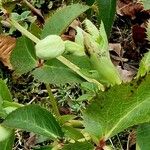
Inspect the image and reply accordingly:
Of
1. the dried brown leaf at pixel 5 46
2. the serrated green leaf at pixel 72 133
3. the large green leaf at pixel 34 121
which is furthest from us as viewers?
the dried brown leaf at pixel 5 46

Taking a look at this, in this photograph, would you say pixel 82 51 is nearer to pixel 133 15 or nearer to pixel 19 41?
pixel 19 41

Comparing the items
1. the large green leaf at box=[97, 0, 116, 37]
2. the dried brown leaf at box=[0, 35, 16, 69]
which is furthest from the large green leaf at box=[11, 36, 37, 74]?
the dried brown leaf at box=[0, 35, 16, 69]

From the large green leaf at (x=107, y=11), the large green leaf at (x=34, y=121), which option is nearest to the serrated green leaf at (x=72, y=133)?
the large green leaf at (x=34, y=121)

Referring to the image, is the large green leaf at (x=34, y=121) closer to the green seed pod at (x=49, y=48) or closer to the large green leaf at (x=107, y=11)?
the green seed pod at (x=49, y=48)

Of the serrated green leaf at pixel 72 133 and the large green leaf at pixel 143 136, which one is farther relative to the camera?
the serrated green leaf at pixel 72 133

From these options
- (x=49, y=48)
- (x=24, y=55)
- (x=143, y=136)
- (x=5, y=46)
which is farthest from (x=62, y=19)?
(x=5, y=46)

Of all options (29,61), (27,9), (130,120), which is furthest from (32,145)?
(130,120)
